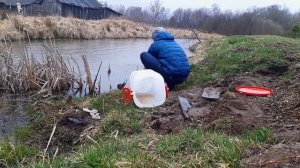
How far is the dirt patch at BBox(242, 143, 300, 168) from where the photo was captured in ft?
11.1

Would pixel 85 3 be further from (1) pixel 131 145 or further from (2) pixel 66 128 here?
(1) pixel 131 145

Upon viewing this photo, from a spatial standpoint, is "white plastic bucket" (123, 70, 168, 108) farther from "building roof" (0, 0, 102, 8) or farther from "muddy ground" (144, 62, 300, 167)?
"building roof" (0, 0, 102, 8)

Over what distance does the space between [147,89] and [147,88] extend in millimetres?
18

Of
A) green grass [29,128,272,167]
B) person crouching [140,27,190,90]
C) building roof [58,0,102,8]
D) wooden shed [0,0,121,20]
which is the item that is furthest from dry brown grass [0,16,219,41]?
green grass [29,128,272,167]

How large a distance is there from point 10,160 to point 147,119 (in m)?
2.05

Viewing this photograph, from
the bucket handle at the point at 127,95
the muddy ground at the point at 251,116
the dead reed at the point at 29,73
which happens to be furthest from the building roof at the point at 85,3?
the muddy ground at the point at 251,116

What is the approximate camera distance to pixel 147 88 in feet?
22.6

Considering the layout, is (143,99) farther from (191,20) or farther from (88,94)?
(191,20)

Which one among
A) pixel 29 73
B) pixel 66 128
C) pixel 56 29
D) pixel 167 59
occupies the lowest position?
pixel 56 29

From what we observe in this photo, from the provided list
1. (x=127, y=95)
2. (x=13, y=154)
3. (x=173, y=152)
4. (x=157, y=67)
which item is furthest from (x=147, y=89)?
(x=173, y=152)

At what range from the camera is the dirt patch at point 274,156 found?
3.37 m

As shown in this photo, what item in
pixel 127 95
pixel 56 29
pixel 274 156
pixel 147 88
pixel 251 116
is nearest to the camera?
pixel 274 156

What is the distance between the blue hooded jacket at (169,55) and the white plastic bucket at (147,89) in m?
0.86

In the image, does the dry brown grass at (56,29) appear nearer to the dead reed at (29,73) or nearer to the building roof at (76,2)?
the building roof at (76,2)
